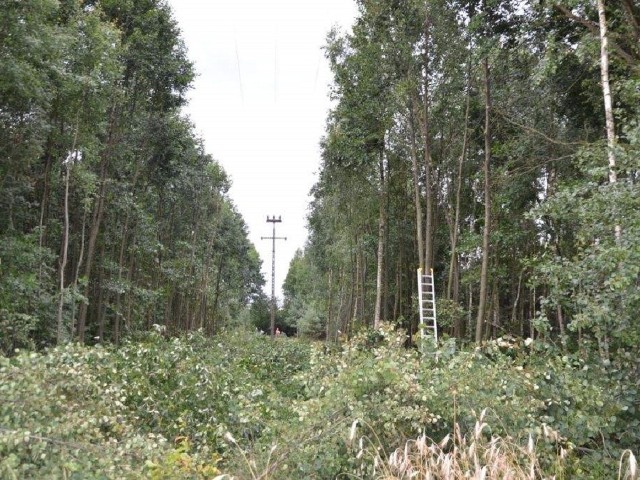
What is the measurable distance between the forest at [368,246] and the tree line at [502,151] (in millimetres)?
61

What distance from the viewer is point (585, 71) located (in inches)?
428

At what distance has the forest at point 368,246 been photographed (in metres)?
4.06

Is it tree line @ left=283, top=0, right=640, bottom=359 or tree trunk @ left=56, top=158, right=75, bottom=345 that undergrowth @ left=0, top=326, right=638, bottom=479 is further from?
tree trunk @ left=56, top=158, right=75, bottom=345

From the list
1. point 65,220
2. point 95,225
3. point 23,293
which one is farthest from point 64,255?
point 23,293

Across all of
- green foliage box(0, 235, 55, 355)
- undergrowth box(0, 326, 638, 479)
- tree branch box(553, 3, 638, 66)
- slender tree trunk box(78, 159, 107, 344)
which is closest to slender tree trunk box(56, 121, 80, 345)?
green foliage box(0, 235, 55, 355)

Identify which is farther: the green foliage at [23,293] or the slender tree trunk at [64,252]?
the slender tree trunk at [64,252]

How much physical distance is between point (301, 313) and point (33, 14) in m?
44.1

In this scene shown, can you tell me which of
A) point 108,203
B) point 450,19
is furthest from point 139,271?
point 450,19

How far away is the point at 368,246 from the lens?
21922 millimetres

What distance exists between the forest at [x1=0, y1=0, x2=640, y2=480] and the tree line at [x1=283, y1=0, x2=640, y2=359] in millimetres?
61

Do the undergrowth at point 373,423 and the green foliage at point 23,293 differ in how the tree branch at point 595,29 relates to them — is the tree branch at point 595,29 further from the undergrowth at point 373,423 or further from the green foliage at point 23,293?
the green foliage at point 23,293

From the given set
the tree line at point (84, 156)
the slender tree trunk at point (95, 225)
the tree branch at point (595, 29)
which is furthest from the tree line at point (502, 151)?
the slender tree trunk at point (95, 225)

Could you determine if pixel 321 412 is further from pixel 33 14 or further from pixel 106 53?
pixel 106 53

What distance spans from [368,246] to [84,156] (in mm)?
11744
